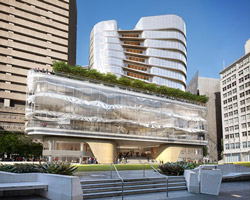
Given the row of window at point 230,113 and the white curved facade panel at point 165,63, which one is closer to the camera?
the row of window at point 230,113

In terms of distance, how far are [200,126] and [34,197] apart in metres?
57.8

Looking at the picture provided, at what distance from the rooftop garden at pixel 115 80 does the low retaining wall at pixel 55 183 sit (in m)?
35.2

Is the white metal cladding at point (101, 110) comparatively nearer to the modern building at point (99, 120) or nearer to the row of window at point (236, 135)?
the modern building at point (99, 120)

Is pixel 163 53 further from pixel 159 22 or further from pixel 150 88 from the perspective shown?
pixel 150 88

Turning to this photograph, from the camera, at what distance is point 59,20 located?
94.1 metres

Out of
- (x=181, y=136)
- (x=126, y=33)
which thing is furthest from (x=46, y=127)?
(x=126, y=33)

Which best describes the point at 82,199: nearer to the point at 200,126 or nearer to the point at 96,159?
the point at 96,159

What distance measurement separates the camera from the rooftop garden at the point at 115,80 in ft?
161

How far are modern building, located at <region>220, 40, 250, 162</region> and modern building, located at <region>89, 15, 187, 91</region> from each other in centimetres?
1697

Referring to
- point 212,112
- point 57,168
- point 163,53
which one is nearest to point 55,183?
point 57,168

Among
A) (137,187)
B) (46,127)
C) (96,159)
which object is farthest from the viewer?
(96,159)

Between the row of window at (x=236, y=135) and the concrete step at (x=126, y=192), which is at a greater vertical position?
the row of window at (x=236, y=135)

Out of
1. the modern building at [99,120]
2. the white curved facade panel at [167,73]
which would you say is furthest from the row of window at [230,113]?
the modern building at [99,120]

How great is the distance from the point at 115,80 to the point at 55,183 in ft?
145
